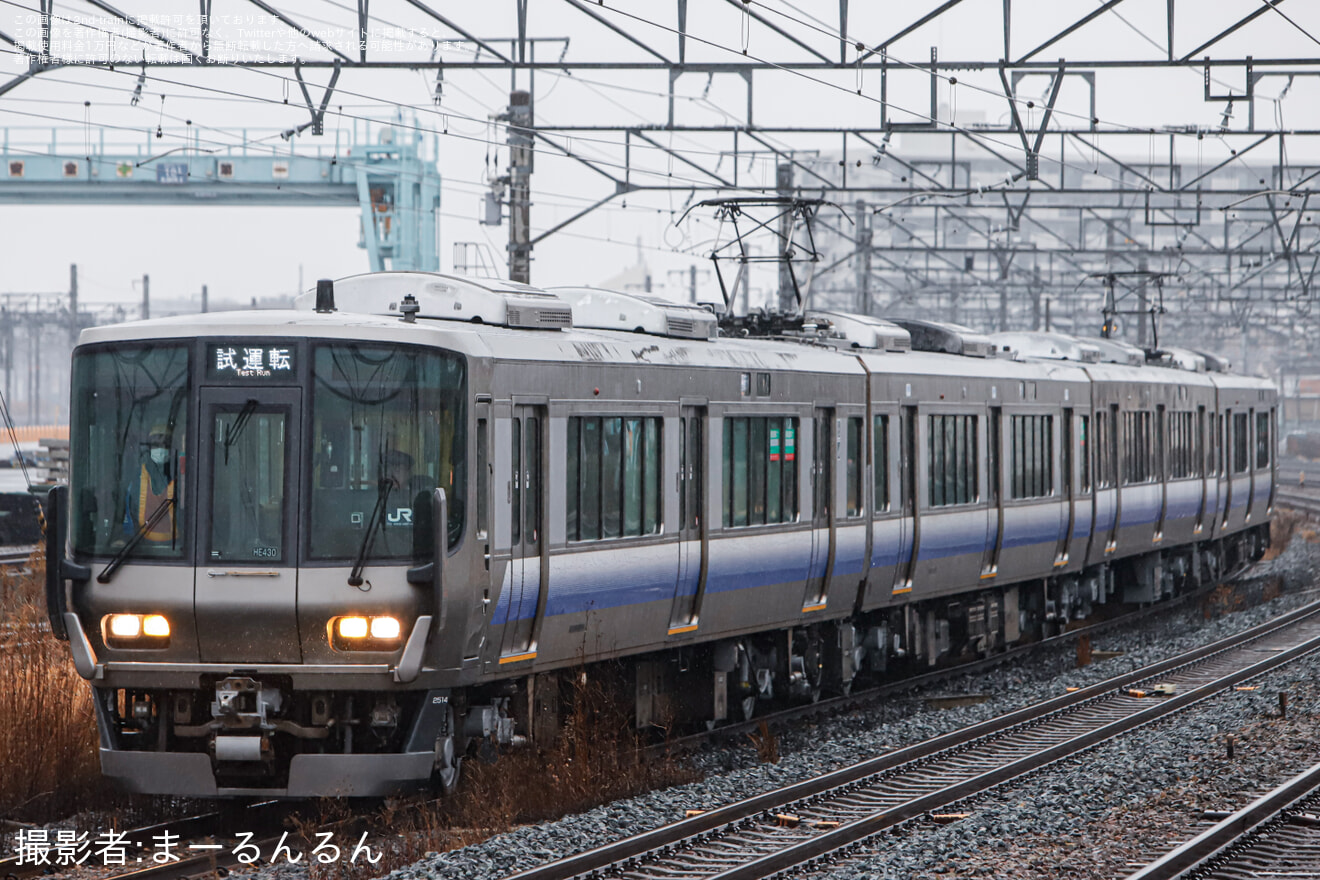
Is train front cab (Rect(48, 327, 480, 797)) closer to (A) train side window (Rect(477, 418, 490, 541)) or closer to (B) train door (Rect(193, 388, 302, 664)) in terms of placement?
(B) train door (Rect(193, 388, 302, 664))

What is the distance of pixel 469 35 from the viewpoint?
49.8 feet

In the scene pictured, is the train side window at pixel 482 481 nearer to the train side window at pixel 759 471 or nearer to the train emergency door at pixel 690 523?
the train emergency door at pixel 690 523

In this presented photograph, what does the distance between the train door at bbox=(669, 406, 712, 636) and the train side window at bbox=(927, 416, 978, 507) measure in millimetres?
4456

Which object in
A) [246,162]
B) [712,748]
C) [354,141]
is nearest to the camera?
[712,748]

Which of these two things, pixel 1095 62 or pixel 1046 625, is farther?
pixel 1046 625

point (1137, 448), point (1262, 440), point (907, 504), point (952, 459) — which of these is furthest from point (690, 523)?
point (1262, 440)

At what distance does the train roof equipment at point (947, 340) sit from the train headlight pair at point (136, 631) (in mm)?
10142

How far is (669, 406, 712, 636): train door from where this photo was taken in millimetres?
11984

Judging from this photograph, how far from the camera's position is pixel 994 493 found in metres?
17.6

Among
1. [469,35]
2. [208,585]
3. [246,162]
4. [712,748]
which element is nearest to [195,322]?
[208,585]

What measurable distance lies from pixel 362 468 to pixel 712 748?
4530 mm

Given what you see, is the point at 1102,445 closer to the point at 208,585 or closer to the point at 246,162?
the point at 208,585

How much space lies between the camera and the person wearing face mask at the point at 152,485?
9258 mm

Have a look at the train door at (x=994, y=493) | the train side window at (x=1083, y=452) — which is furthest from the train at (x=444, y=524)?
the train side window at (x=1083, y=452)
